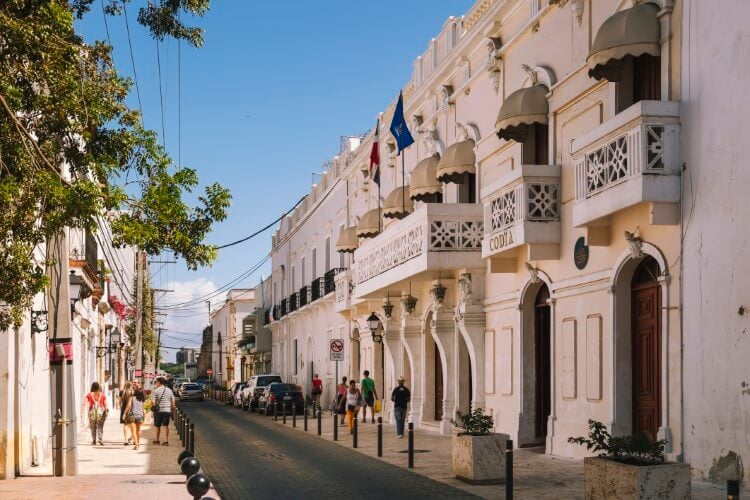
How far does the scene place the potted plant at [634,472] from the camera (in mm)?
10820

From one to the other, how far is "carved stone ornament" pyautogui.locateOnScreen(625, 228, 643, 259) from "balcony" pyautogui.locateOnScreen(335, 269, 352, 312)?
69.4 feet

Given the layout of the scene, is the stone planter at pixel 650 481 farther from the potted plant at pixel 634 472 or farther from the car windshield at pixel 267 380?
the car windshield at pixel 267 380

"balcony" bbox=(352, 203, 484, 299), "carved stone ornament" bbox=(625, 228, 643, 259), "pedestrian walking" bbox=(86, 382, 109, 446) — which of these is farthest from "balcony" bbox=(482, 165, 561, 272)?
"pedestrian walking" bbox=(86, 382, 109, 446)

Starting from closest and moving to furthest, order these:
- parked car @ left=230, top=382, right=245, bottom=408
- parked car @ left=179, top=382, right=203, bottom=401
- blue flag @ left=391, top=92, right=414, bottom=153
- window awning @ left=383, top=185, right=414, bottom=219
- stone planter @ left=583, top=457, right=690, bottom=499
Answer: stone planter @ left=583, top=457, right=690, bottom=499, blue flag @ left=391, top=92, right=414, bottom=153, window awning @ left=383, top=185, right=414, bottom=219, parked car @ left=230, top=382, right=245, bottom=408, parked car @ left=179, top=382, right=203, bottom=401

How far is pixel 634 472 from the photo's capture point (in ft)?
35.6

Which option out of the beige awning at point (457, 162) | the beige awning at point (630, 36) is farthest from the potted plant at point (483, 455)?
the beige awning at point (457, 162)

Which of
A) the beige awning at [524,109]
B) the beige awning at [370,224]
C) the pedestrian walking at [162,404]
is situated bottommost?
the pedestrian walking at [162,404]

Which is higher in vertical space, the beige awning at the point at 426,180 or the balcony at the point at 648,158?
the beige awning at the point at 426,180

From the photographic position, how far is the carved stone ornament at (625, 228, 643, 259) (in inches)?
631

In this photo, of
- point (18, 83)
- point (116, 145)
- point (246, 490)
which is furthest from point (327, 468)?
point (18, 83)

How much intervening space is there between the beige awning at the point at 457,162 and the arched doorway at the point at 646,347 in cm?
821

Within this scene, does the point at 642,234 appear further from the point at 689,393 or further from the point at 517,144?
the point at 517,144

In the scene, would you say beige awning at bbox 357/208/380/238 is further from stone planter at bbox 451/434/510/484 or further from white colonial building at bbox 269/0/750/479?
stone planter at bbox 451/434/510/484

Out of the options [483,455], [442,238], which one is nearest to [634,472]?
[483,455]
